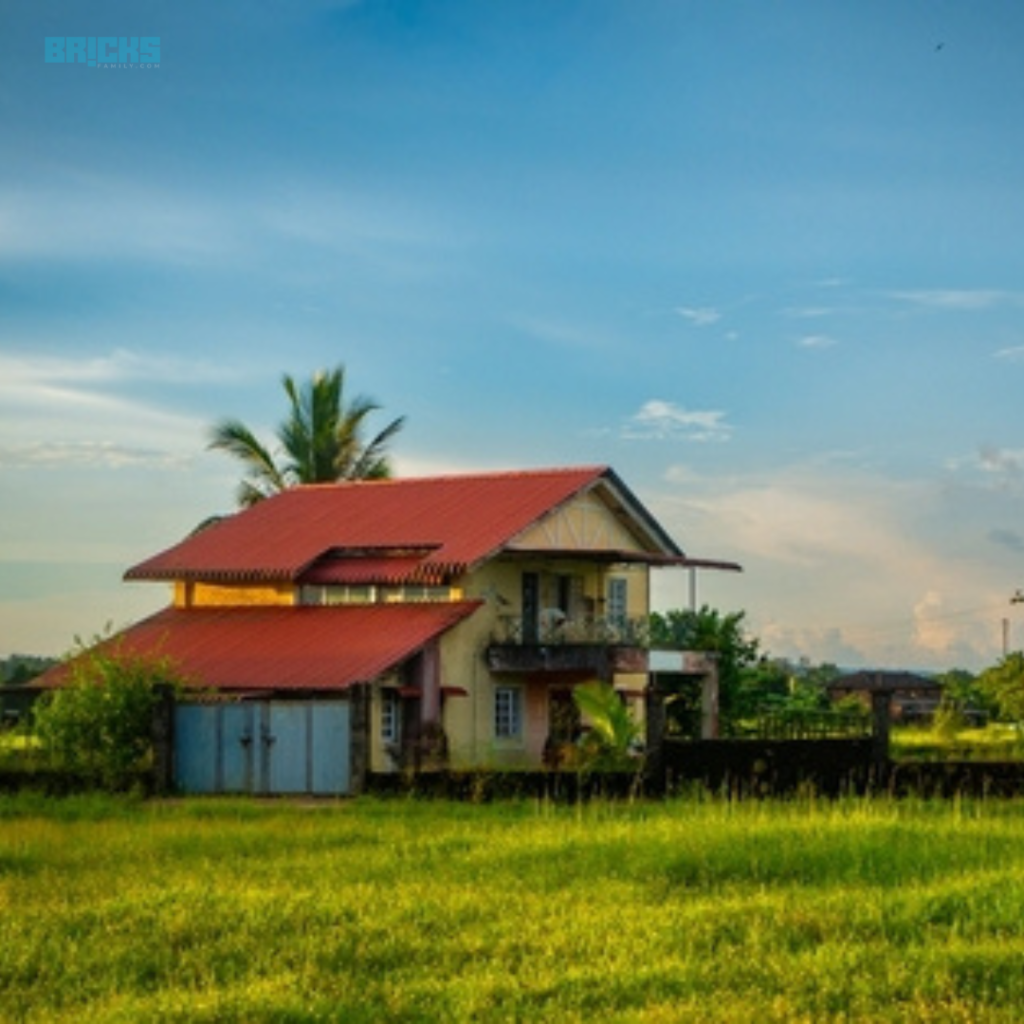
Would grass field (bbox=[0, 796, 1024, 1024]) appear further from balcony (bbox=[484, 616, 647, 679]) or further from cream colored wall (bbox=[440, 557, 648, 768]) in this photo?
balcony (bbox=[484, 616, 647, 679])

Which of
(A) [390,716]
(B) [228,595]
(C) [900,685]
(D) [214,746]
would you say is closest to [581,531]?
(A) [390,716]

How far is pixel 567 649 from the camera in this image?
40312 mm

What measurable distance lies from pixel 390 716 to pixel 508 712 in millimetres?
3750

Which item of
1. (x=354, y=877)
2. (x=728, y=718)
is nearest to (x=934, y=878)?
(x=354, y=877)

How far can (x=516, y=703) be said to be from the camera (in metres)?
41.7

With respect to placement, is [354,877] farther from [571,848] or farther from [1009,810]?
[1009,810]

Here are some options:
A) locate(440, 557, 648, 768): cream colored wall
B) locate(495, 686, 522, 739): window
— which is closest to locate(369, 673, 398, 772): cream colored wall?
locate(440, 557, 648, 768): cream colored wall

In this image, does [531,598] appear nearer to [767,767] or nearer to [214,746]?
[214,746]

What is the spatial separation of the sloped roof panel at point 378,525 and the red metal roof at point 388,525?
2 cm

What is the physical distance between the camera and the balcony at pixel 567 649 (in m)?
40.3

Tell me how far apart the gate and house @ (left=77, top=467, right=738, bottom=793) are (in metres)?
4.91

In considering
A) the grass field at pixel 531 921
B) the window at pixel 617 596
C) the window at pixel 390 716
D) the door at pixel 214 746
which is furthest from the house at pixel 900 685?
the grass field at pixel 531 921

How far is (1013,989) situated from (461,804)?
44.4ft

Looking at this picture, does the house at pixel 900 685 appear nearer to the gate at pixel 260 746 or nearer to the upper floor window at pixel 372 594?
the upper floor window at pixel 372 594
